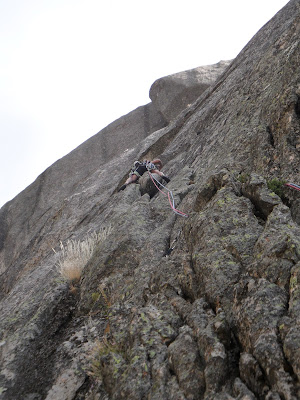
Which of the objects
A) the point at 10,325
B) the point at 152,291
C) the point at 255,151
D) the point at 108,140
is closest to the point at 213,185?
the point at 255,151

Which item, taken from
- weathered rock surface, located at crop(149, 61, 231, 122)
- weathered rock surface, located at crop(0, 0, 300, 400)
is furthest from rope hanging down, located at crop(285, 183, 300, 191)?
weathered rock surface, located at crop(149, 61, 231, 122)

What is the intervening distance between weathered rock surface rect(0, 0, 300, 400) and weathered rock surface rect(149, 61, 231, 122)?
46.5ft

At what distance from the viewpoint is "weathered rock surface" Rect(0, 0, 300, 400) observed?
12.6 feet

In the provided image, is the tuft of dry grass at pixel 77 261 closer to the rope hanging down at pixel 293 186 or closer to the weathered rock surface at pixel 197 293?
the weathered rock surface at pixel 197 293

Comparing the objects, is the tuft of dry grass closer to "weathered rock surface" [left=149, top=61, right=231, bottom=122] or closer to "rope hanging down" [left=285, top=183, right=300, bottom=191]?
"rope hanging down" [left=285, top=183, right=300, bottom=191]

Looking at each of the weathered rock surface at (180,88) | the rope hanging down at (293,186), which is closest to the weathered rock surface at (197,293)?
the rope hanging down at (293,186)

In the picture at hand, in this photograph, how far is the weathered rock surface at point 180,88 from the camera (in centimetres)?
2481

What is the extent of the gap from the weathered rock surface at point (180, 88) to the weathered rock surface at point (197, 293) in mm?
14169

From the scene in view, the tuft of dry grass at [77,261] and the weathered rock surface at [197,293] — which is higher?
the tuft of dry grass at [77,261]

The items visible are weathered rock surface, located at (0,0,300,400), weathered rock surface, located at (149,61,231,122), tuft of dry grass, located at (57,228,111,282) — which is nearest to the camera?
weathered rock surface, located at (0,0,300,400)

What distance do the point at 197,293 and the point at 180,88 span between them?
21.5 metres

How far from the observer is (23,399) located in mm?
5035

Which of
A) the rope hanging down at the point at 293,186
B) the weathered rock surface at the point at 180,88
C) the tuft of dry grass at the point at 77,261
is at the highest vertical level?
the weathered rock surface at the point at 180,88

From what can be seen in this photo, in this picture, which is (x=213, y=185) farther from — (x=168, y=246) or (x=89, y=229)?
(x=89, y=229)
